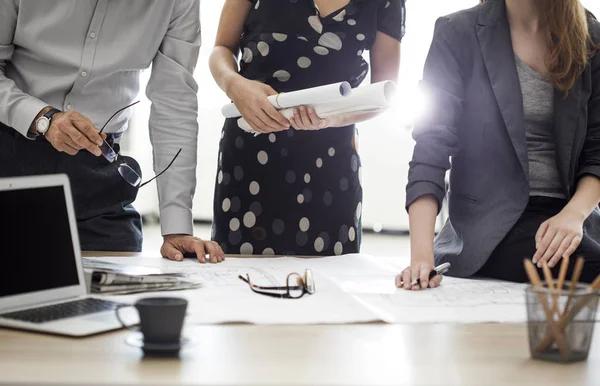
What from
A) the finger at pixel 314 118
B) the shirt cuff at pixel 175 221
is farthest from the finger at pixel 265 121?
the shirt cuff at pixel 175 221

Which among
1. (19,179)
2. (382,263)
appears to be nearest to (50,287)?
(19,179)

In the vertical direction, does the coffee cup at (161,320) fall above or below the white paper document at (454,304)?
above

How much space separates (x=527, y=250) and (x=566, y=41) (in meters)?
0.50

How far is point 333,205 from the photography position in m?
1.98

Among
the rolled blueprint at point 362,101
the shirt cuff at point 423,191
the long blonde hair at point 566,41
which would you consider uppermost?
the long blonde hair at point 566,41

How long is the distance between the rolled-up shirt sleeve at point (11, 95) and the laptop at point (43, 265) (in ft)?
1.35

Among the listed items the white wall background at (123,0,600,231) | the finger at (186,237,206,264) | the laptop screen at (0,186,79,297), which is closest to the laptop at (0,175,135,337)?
the laptop screen at (0,186,79,297)

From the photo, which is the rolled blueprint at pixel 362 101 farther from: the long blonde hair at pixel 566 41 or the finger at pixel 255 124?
the long blonde hair at pixel 566 41

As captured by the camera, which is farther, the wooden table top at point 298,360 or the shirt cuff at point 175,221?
the shirt cuff at point 175,221

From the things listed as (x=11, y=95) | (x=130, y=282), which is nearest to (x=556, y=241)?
(x=130, y=282)

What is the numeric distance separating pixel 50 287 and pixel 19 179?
0.17 meters

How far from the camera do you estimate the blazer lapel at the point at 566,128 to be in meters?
1.62

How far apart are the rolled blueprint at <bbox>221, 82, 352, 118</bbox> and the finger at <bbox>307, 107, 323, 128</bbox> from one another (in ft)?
0.09

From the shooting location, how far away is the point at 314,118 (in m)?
1.69
